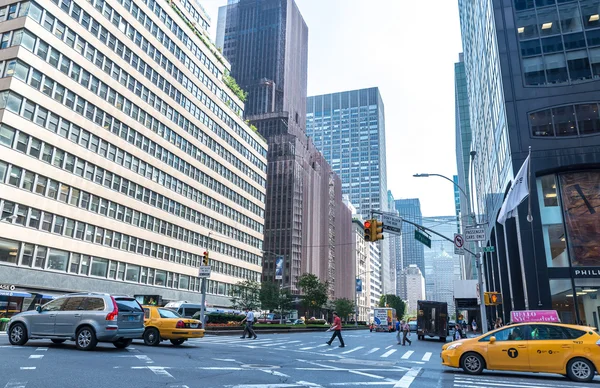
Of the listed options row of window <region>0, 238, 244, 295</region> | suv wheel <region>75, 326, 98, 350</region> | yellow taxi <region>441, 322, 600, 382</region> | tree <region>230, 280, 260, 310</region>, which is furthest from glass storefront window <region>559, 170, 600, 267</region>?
row of window <region>0, 238, 244, 295</region>

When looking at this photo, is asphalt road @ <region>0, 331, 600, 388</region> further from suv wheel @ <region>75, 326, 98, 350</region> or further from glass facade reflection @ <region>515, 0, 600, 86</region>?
glass facade reflection @ <region>515, 0, 600, 86</region>

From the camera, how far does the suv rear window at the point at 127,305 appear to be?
45.9 ft

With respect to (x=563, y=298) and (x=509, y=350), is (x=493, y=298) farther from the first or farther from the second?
(x=563, y=298)

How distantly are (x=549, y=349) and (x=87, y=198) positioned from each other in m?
41.3

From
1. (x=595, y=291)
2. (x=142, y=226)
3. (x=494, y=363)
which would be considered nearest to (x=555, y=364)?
(x=494, y=363)

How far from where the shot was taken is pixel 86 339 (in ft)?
44.1

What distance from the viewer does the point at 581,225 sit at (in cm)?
2980

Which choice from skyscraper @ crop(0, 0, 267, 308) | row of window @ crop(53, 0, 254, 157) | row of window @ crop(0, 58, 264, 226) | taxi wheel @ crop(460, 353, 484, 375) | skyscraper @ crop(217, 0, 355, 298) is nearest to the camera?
taxi wheel @ crop(460, 353, 484, 375)

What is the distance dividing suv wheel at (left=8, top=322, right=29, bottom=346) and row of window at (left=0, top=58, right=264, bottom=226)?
89.6ft

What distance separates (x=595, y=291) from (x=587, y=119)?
12.0m

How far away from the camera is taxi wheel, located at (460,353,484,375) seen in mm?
12219

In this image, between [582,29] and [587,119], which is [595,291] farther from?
[582,29]

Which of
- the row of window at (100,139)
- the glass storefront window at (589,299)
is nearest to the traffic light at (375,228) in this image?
the glass storefront window at (589,299)

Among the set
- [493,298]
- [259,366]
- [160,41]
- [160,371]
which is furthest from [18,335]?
[160,41]
